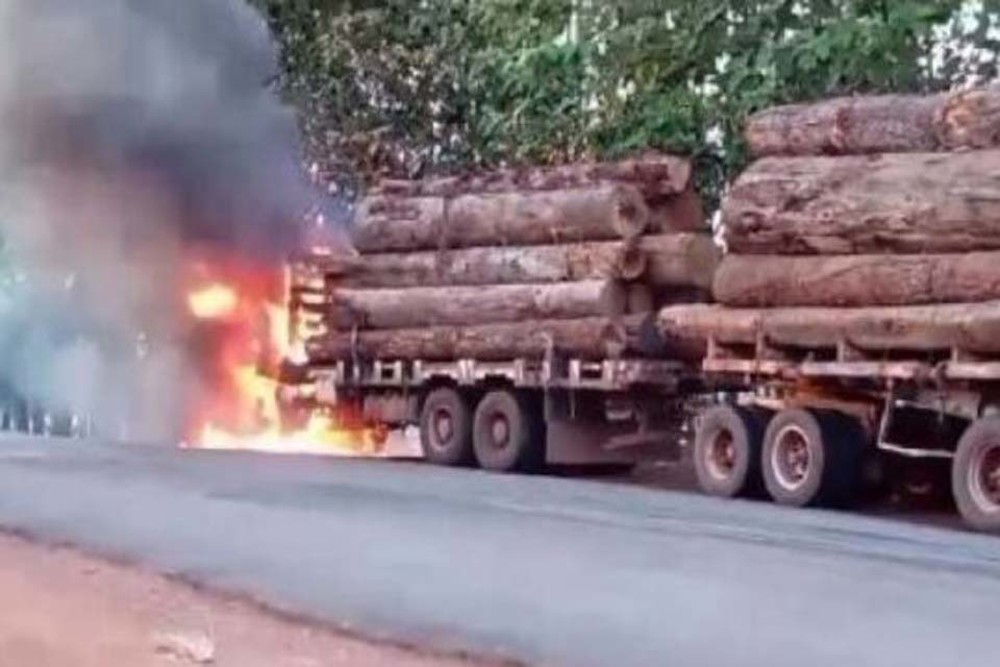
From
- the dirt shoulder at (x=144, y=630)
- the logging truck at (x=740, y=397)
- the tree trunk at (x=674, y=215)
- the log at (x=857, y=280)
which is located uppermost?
the tree trunk at (x=674, y=215)

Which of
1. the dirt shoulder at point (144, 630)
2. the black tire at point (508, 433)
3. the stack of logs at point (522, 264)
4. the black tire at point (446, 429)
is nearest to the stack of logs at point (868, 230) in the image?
the stack of logs at point (522, 264)

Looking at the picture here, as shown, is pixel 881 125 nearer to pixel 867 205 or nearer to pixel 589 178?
pixel 867 205

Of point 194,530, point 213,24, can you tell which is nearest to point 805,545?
point 194,530

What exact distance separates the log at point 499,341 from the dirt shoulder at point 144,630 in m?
8.97

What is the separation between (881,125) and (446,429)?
7.03m

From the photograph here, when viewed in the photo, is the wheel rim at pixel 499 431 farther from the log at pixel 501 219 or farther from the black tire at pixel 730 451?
the black tire at pixel 730 451

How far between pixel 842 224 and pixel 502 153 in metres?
10.0

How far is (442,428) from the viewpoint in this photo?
71.5 ft

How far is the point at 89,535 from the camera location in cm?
1265

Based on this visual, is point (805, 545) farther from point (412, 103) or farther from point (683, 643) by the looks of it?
point (412, 103)

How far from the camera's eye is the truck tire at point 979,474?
14.3m

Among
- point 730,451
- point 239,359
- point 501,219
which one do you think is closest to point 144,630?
point 730,451

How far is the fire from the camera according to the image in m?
28.9

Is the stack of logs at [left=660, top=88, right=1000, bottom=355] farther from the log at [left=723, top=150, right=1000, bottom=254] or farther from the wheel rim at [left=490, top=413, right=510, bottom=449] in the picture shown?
the wheel rim at [left=490, top=413, right=510, bottom=449]
